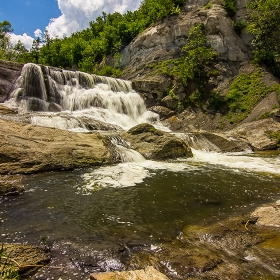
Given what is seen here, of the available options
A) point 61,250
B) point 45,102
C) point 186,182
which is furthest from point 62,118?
point 61,250

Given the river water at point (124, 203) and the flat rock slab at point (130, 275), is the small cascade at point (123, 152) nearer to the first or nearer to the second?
the river water at point (124, 203)

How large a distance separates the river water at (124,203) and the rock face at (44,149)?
0.53 meters

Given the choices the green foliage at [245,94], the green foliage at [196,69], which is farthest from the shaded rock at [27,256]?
the green foliage at [196,69]

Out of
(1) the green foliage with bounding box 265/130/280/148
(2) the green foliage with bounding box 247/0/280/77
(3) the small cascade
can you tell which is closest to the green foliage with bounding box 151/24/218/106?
(2) the green foliage with bounding box 247/0/280/77

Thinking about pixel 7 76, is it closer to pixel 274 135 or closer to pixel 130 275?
pixel 274 135

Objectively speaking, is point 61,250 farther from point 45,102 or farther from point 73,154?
point 45,102

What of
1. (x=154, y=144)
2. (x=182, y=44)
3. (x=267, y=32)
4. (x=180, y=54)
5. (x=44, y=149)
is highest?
(x=182, y=44)

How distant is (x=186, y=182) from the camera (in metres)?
8.48

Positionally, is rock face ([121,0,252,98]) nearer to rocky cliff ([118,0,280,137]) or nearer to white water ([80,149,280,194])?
rocky cliff ([118,0,280,137])

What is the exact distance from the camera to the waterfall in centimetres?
2077

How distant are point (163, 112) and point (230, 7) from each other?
18.8 metres

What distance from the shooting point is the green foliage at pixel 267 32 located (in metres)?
25.0

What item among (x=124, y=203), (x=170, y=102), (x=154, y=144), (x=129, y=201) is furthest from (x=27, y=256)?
(x=170, y=102)

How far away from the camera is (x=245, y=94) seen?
2506cm
